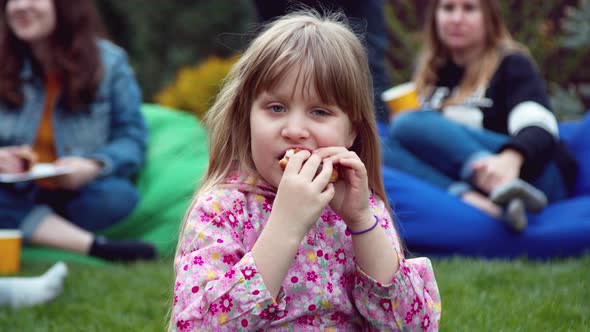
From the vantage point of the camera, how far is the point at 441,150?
385 centimetres

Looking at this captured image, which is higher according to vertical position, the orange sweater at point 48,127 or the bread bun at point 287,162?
→ the bread bun at point 287,162

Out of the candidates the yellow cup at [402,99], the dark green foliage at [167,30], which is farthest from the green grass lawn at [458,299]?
the dark green foliage at [167,30]

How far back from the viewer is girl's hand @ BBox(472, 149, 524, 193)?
140 inches

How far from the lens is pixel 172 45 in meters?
9.54

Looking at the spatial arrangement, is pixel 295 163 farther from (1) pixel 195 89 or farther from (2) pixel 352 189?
(1) pixel 195 89

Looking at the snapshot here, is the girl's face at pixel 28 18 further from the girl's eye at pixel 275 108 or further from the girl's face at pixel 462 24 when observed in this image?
the girl's eye at pixel 275 108

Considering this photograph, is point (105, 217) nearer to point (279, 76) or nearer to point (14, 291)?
point (14, 291)

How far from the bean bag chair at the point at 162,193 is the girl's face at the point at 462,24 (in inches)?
59.7

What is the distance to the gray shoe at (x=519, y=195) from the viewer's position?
3426 millimetres

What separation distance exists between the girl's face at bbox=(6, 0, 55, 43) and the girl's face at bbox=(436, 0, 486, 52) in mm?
2085

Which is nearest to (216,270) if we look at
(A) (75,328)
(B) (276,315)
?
(B) (276,315)

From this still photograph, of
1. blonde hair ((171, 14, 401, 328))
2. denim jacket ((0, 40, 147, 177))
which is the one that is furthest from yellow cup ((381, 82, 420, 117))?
blonde hair ((171, 14, 401, 328))

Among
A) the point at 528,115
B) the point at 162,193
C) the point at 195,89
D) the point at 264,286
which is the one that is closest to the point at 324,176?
the point at 264,286

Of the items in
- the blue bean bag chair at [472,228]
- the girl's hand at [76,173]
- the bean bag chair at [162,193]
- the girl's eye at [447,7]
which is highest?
the girl's eye at [447,7]
